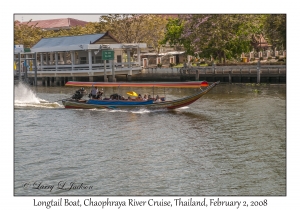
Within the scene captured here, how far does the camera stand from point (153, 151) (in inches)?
960

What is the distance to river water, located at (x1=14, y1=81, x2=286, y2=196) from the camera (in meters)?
19.2

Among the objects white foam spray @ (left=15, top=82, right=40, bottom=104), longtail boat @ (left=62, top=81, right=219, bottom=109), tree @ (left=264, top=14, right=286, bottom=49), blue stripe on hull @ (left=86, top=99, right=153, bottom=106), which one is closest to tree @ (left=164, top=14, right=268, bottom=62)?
tree @ (left=264, top=14, right=286, bottom=49)

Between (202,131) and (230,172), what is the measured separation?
8590 millimetres

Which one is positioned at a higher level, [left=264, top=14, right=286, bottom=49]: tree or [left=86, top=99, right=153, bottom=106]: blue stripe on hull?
[left=264, top=14, right=286, bottom=49]: tree

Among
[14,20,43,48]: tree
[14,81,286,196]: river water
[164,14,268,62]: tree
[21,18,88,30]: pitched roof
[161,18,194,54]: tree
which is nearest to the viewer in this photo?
[14,81,286,196]: river water

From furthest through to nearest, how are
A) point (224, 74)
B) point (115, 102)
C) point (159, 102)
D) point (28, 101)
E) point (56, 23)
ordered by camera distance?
point (56, 23) < point (224, 74) < point (28, 101) < point (115, 102) < point (159, 102)

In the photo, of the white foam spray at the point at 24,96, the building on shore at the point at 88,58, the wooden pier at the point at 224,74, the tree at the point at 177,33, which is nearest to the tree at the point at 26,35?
the building on shore at the point at 88,58

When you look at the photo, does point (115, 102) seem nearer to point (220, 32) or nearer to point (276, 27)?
point (220, 32)

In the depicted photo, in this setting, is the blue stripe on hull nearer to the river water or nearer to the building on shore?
the river water

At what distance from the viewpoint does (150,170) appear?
A: 21125 millimetres

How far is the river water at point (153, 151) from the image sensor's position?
1917 centimetres

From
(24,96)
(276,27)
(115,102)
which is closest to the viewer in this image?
(115,102)

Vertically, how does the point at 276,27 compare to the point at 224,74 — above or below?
above

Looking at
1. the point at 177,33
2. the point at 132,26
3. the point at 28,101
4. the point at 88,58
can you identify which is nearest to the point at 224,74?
the point at 177,33
